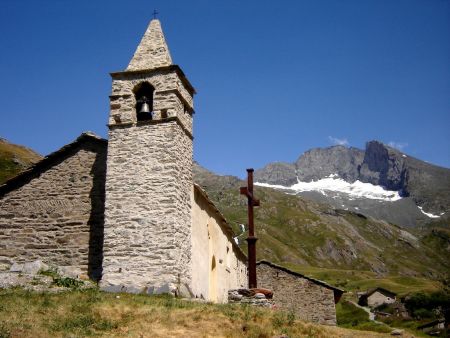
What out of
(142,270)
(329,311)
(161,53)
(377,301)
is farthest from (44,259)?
(377,301)

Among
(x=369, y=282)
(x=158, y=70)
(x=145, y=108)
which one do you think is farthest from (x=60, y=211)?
(x=369, y=282)

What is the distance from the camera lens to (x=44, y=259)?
1881 centimetres

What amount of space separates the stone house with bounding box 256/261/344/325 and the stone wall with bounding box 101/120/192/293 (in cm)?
1232

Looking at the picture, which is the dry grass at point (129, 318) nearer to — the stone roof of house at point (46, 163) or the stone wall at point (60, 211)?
the stone wall at point (60, 211)

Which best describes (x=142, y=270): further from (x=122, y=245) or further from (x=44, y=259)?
(x=44, y=259)

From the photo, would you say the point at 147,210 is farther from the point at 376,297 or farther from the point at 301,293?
the point at 376,297

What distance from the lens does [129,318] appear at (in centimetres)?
1295

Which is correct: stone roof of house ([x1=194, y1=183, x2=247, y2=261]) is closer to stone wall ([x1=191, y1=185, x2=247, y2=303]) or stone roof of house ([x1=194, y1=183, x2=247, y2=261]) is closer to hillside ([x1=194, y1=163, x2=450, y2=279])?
stone wall ([x1=191, y1=185, x2=247, y2=303])

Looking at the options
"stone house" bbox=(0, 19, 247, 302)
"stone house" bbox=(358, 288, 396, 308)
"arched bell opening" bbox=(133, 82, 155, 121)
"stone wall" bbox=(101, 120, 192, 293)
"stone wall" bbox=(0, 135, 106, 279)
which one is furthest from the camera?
"stone house" bbox=(358, 288, 396, 308)

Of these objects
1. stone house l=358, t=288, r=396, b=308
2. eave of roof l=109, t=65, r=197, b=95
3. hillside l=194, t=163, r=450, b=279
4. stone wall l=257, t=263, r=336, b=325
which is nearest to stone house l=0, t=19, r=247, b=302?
eave of roof l=109, t=65, r=197, b=95

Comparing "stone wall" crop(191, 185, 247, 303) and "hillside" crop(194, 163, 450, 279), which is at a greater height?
"hillside" crop(194, 163, 450, 279)

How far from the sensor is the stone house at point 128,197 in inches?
681

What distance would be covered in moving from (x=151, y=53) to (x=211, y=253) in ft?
32.3

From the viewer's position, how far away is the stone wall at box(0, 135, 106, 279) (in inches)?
740
